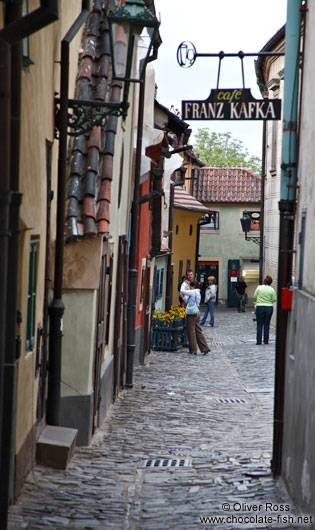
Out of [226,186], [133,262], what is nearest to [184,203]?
[226,186]

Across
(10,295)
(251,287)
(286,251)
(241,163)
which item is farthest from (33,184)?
(241,163)

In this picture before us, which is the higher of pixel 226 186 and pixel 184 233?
pixel 226 186

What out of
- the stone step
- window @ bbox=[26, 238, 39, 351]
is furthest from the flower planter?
window @ bbox=[26, 238, 39, 351]

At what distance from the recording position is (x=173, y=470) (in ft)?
29.5

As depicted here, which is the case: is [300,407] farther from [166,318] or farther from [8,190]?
[166,318]

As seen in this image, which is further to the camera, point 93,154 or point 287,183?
point 93,154

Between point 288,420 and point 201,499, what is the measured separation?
1067 mm

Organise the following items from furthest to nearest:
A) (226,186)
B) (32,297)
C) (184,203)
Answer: (226,186), (184,203), (32,297)

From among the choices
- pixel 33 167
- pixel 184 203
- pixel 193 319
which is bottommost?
pixel 193 319

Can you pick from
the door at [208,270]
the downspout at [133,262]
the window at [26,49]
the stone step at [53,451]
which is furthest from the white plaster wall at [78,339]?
the door at [208,270]

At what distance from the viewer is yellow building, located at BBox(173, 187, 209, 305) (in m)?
36.7

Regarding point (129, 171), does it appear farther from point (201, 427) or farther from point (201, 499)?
point (201, 499)

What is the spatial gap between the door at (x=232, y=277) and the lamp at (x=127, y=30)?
3872 centimetres

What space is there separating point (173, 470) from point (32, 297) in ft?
8.73
